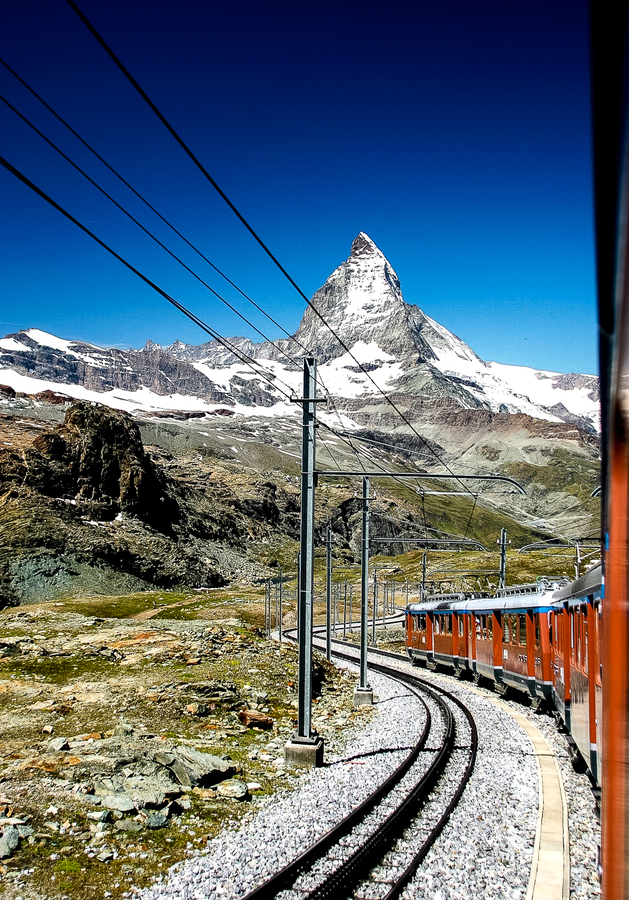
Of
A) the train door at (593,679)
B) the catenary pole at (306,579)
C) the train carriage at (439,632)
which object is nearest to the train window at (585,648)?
the train door at (593,679)

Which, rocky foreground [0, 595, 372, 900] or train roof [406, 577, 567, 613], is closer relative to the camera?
rocky foreground [0, 595, 372, 900]

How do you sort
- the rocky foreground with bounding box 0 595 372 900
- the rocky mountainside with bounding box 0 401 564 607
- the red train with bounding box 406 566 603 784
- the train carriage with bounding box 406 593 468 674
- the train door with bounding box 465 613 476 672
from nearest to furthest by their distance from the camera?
the rocky foreground with bounding box 0 595 372 900, the red train with bounding box 406 566 603 784, the train door with bounding box 465 613 476 672, the train carriage with bounding box 406 593 468 674, the rocky mountainside with bounding box 0 401 564 607

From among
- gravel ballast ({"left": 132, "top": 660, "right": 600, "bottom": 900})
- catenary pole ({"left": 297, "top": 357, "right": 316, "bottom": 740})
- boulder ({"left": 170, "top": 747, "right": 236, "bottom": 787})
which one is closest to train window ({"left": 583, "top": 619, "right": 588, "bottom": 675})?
gravel ballast ({"left": 132, "top": 660, "right": 600, "bottom": 900})

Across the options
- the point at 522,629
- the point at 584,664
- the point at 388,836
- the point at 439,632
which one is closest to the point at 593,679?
the point at 584,664

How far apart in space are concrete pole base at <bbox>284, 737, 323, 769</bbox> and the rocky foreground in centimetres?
38

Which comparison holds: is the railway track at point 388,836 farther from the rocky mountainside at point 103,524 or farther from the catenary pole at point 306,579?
the rocky mountainside at point 103,524

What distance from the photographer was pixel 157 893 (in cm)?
941

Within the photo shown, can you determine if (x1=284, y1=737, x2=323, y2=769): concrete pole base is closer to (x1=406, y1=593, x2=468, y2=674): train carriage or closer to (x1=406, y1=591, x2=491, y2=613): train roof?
(x1=406, y1=591, x2=491, y2=613): train roof

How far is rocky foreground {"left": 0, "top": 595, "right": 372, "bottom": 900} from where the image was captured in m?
10.7

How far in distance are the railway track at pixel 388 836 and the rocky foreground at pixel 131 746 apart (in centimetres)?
209

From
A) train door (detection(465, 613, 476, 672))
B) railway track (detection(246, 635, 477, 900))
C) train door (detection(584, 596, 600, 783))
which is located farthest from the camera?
train door (detection(465, 613, 476, 672))

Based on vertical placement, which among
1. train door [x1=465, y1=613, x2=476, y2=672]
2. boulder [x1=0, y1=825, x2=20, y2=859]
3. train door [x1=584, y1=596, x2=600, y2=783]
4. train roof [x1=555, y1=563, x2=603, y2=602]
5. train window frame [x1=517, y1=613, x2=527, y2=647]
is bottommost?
train door [x1=465, y1=613, x2=476, y2=672]

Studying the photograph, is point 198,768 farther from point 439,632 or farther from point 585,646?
point 439,632

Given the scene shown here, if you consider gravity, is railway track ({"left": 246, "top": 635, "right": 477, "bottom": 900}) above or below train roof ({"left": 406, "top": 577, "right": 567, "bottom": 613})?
below
